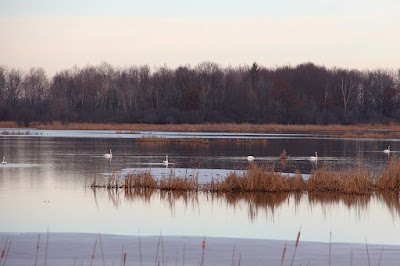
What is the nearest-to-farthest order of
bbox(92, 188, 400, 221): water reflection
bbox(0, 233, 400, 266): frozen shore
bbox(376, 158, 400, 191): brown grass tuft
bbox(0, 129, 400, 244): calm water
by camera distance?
1. bbox(0, 233, 400, 266): frozen shore
2. bbox(0, 129, 400, 244): calm water
3. bbox(92, 188, 400, 221): water reflection
4. bbox(376, 158, 400, 191): brown grass tuft

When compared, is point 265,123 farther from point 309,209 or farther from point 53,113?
point 309,209

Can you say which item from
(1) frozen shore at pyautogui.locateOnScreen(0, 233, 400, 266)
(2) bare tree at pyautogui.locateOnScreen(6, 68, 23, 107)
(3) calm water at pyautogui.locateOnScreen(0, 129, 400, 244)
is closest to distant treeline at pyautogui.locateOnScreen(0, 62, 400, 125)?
(2) bare tree at pyautogui.locateOnScreen(6, 68, 23, 107)

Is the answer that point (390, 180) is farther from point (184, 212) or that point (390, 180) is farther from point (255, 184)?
point (184, 212)

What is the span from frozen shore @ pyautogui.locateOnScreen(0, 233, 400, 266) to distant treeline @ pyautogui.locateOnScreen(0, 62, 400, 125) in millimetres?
59453

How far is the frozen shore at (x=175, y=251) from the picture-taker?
858 cm

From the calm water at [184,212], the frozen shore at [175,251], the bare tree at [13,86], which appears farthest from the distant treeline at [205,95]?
the frozen shore at [175,251]

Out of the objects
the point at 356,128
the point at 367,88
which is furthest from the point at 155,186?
the point at 367,88

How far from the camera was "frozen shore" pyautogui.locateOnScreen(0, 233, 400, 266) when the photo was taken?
8578 millimetres

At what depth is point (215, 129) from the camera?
217ft

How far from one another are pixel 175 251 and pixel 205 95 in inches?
2602

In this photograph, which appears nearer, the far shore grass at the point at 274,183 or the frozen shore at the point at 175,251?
the frozen shore at the point at 175,251

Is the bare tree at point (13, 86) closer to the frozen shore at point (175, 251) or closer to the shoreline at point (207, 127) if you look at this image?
the shoreline at point (207, 127)

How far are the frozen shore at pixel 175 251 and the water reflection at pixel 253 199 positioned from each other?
391cm

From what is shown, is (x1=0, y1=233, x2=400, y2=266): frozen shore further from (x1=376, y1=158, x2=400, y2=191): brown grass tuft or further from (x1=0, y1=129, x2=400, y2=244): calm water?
(x1=376, y1=158, x2=400, y2=191): brown grass tuft
